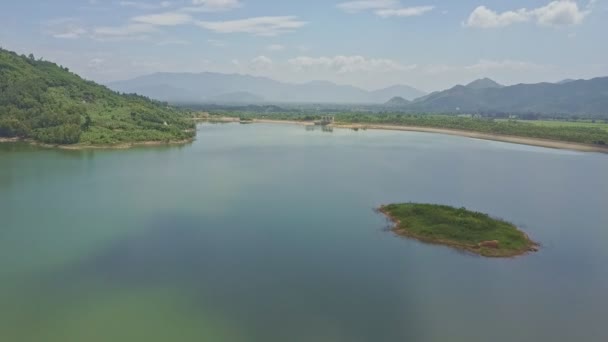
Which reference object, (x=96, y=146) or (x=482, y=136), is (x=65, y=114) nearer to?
(x=96, y=146)

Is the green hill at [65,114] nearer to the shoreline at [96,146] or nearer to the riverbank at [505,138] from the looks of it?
the shoreline at [96,146]

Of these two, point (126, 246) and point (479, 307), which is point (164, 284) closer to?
point (126, 246)

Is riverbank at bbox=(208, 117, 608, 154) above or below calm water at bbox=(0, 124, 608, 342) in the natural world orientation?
above

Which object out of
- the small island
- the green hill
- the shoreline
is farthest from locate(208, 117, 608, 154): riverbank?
the shoreline

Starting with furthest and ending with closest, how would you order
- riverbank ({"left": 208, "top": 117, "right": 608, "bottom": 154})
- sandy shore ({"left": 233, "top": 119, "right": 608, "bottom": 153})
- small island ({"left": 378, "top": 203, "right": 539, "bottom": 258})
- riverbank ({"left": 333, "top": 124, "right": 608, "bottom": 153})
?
riverbank ({"left": 208, "top": 117, "right": 608, "bottom": 154})
sandy shore ({"left": 233, "top": 119, "right": 608, "bottom": 153})
riverbank ({"left": 333, "top": 124, "right": 608, "bottom": 153})
small island ({"left": 378, "top": 203, "right": 539, "bottom": 258})

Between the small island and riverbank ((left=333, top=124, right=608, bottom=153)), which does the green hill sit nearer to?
riverbank ((left=333, top=124, right=608, bottom=153))

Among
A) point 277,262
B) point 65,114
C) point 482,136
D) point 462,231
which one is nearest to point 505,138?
point 482,136

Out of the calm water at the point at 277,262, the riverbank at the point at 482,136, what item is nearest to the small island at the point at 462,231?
the calm water at the point at 277,262
